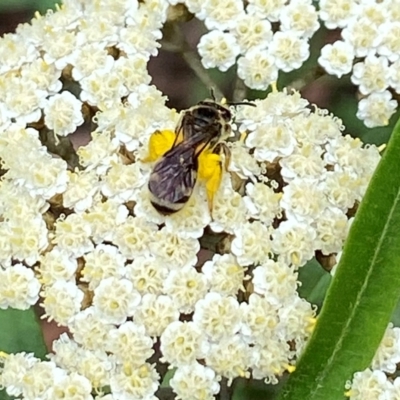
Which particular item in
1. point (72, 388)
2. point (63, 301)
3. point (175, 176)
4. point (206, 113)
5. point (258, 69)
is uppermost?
point (258, 69)

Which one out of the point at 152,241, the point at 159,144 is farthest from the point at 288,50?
the point at 152,241

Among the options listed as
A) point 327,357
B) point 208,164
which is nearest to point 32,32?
point 208,164

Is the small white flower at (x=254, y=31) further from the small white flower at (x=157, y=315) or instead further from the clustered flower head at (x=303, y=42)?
the small white flower at (x=157, y=315)

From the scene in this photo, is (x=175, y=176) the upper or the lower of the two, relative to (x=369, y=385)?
upper

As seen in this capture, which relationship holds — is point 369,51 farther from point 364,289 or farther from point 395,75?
point 364,289

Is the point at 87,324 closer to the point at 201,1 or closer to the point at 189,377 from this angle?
the point at 189,377

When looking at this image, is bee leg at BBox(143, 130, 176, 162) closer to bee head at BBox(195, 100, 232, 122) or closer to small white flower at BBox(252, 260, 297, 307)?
bee head at BBox(195, 100, 232, 122)

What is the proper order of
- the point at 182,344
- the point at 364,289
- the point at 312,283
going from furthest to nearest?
the point at 312,283, the point at 182,344, the point at 364,289

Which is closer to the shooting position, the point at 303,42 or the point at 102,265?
the point at 102,265
